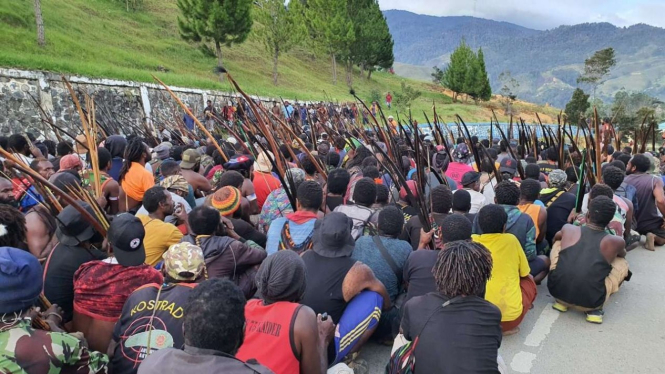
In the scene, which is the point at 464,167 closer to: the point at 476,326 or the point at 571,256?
the point at 571,256

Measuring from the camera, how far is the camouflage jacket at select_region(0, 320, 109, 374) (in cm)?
197

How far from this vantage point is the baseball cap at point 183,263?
101 inches

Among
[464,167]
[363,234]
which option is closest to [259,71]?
[464,167]

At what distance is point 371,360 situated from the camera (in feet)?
12.2

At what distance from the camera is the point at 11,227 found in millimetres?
2865

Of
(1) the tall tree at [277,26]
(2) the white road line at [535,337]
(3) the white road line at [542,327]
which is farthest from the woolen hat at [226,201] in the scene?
(1) the tall tree at [277,26]

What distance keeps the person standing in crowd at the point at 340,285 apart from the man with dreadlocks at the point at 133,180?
8.14 feet

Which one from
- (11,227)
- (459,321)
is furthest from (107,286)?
(459,321)

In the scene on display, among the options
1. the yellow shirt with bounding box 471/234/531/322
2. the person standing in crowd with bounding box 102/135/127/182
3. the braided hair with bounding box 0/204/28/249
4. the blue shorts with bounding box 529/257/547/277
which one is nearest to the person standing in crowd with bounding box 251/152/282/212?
the person standing in crowd with bounding box 102/135/127/182

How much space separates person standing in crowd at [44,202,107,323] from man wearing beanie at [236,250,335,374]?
1.32 metres

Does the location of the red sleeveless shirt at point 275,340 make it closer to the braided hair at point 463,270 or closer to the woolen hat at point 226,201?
the braided hair at point 463,270

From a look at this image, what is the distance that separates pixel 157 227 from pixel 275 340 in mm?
1773

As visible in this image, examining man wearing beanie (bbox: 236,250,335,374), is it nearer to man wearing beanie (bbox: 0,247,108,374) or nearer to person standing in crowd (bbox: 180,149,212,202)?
man wearing beanie (bbox: 0,247,108,374)

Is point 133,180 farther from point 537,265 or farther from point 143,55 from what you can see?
point 143,55
